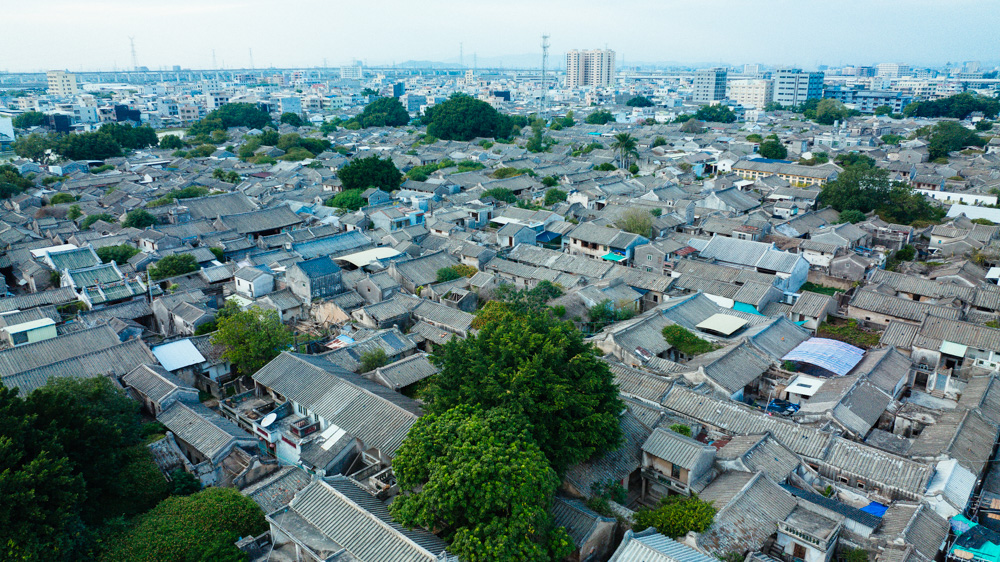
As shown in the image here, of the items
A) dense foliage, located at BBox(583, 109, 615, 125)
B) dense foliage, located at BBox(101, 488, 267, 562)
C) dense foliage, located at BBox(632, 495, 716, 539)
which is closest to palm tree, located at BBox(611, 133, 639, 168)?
dense foliage, located at BBox(583, 109, 615, 125)

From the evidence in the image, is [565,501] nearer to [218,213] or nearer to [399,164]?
[218,213]

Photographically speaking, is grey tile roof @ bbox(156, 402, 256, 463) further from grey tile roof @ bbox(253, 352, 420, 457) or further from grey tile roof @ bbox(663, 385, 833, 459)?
grey tile roof @ bbox(663, 385, 833, 459)

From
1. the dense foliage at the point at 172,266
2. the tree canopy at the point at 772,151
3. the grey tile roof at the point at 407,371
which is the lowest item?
the grey tile roof at the point at 407,371

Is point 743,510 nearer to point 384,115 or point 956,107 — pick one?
point 384,115

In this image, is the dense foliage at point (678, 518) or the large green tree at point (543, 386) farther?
the large green tree at point (543, 386)

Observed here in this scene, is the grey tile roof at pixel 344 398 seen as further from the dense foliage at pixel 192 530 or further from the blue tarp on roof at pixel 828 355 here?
the blue tarp on roof at pixel 828 355

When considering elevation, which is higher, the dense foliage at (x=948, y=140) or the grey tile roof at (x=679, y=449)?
the dense foliage at (x=948, y=140)

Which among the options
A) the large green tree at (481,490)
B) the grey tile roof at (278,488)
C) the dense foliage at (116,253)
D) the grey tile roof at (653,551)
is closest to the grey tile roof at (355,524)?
the large green tree at (481,490)
